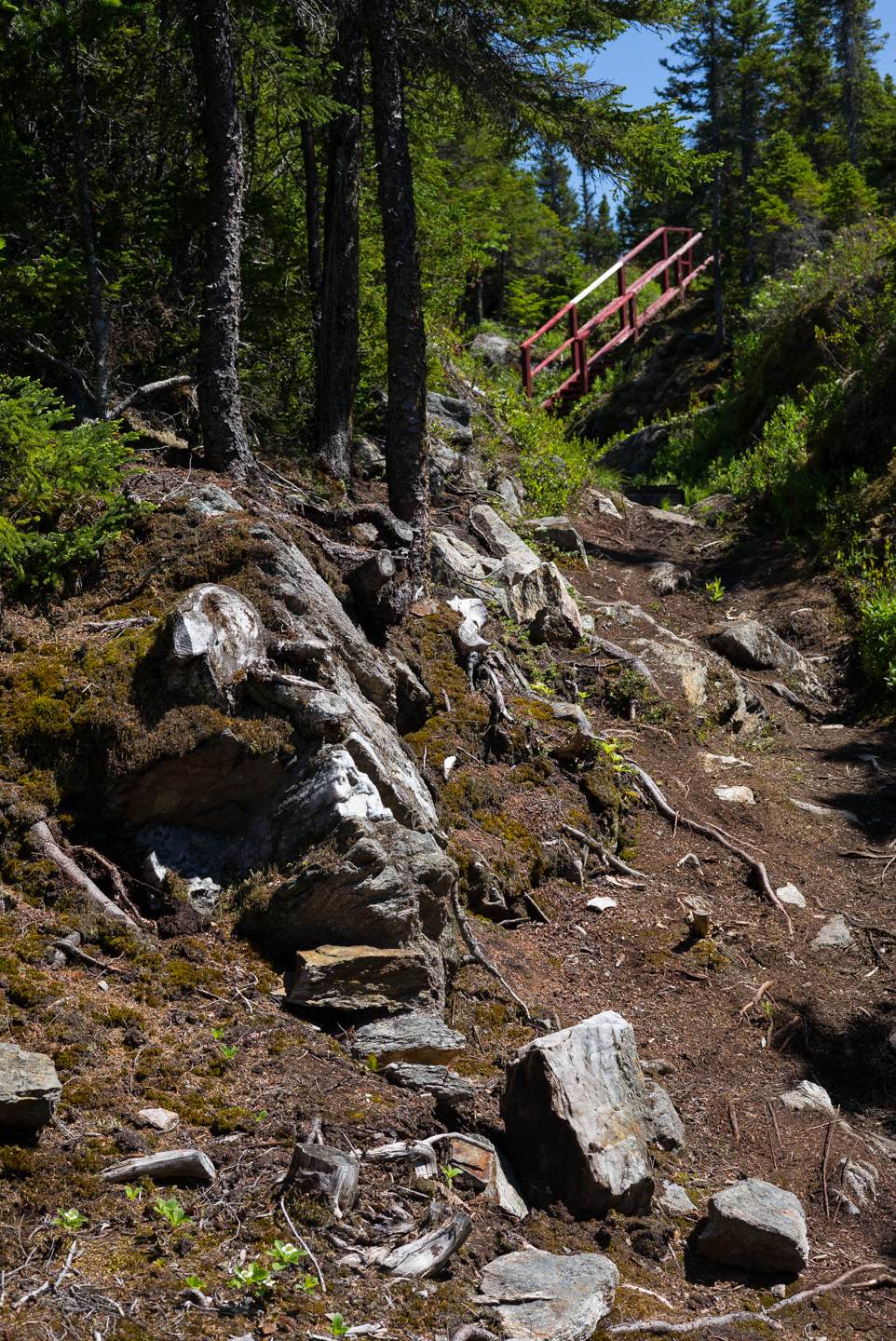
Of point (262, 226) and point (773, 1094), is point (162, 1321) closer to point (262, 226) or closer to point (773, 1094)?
point (773, 1094)

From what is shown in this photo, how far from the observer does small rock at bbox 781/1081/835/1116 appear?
4.73 m

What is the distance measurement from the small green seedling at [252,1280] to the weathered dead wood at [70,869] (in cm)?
174

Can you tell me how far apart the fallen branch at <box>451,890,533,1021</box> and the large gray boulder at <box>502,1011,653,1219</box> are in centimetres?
101

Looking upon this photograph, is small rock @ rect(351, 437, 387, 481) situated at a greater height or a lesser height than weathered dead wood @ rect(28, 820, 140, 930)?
greater

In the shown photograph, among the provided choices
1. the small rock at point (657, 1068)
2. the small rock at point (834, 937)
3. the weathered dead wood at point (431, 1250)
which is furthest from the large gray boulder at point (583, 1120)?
the small rock at point (834, 937)

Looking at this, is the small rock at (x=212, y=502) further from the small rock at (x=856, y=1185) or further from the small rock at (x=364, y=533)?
the small rock at (x=856, y=1185)

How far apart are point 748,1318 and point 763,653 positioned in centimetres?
785

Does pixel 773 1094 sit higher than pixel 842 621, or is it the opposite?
pixel 842 621

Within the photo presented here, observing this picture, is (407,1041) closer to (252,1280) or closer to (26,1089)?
(252,1280)

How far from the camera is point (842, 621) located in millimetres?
10648

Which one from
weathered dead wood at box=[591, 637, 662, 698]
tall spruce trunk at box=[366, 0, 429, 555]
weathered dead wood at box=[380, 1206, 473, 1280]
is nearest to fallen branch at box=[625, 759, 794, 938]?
weathered dead wood at box=[591, 637, 662, 698]

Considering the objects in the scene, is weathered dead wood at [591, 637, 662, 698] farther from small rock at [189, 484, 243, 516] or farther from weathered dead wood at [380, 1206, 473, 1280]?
weathered dead wood at [380, 1206, 473, 1280]

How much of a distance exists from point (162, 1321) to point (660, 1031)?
11.7ft

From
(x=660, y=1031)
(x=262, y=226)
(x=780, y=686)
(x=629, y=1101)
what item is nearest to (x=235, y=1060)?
(x=629, y=1101)
